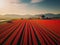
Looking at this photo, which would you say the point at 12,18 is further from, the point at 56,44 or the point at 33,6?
the point at 56,44

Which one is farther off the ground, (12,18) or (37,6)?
(37,6)

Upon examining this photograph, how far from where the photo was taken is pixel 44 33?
3355 millimetres

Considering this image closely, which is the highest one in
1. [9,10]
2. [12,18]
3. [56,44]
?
[9,10]

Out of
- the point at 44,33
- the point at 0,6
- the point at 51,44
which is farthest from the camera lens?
the point at 0,6

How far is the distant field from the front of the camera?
2770 mm

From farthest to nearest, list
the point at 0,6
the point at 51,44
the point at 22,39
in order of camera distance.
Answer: the point at 0,6 → the point at 22,39 → the point at 51,44

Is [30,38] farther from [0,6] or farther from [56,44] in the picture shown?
[0,6]

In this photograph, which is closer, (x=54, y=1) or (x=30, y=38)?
(x=30, y=38)

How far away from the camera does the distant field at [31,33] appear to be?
2.77m

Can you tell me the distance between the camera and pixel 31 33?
333 cm

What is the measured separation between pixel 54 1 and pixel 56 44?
4.66 feet

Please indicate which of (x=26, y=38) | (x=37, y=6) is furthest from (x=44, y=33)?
(x=37, y=6)

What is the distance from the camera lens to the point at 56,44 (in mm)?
2719

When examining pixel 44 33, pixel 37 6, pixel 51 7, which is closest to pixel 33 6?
pixel 37 6
